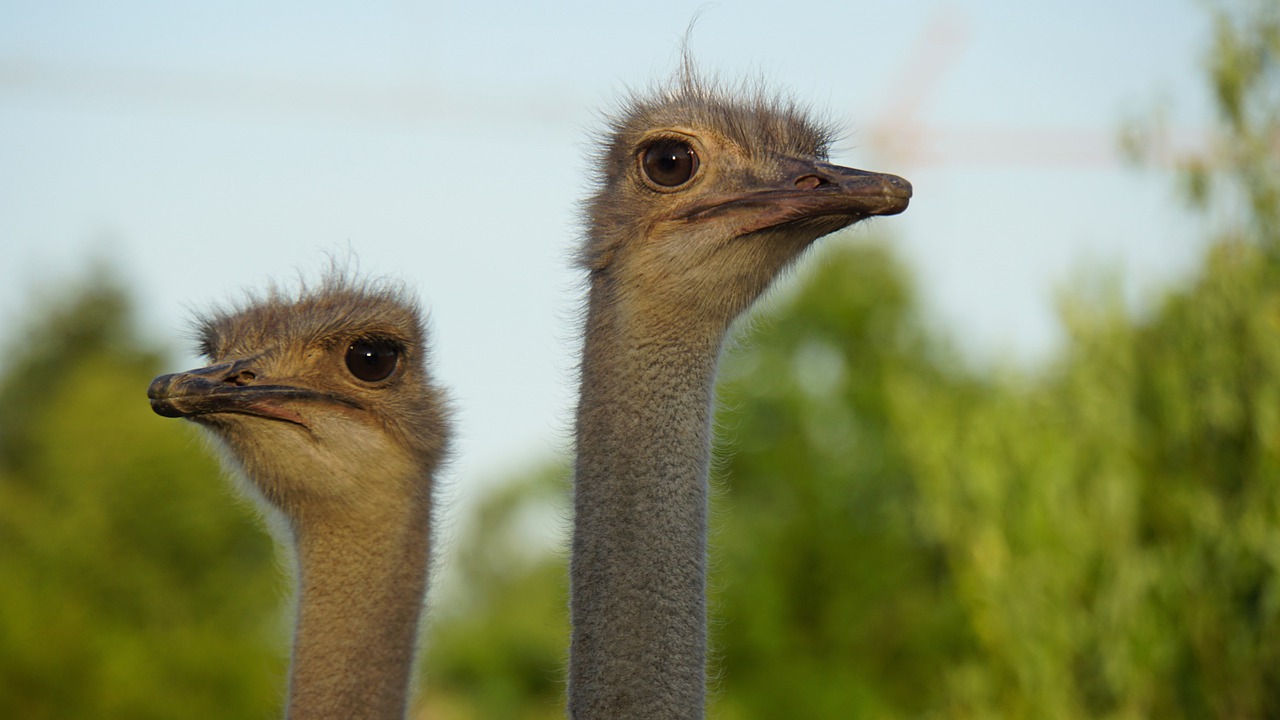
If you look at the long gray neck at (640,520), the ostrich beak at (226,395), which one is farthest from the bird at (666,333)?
the ostrich beak at (226,395)

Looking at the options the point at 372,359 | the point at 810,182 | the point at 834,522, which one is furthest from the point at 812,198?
the point at 834,522

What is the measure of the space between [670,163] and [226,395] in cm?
129

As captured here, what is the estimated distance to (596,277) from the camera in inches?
142

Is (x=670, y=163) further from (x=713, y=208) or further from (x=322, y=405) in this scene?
(x=322, y=405)

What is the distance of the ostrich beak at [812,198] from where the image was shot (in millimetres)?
3186

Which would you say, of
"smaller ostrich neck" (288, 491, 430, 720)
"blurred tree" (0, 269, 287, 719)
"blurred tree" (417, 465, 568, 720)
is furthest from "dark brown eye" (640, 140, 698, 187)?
"blurred tree" (417, 465, 568, 720)

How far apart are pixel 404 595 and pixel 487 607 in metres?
39.6

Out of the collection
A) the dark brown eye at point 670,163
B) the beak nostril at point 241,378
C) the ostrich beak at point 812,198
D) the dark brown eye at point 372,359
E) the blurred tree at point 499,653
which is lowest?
the beak nostril at point 241,378

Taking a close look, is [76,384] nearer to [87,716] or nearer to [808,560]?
[808,560]

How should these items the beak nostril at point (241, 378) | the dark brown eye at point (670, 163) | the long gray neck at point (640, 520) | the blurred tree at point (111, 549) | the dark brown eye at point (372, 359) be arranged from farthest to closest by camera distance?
1. the blurred tree at point (111, 549)
2. the dark brown eye at point (372, 359)
3. the beak nostril at point (241, 378)
4. the dark brown eye at point (670, 163)
5. the long gray neck at point (640, 520)

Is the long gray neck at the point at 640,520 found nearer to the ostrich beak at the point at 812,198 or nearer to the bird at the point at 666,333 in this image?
the bird at the point at 666,333

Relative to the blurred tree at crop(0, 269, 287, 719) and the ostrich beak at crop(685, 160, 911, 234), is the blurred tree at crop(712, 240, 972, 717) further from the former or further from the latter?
the ostrich beak at crop(685, 160, 911, 234)

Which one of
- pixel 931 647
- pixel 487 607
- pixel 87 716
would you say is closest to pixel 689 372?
pixel 87 716

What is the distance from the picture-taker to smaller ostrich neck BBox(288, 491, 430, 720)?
3.66 meters
